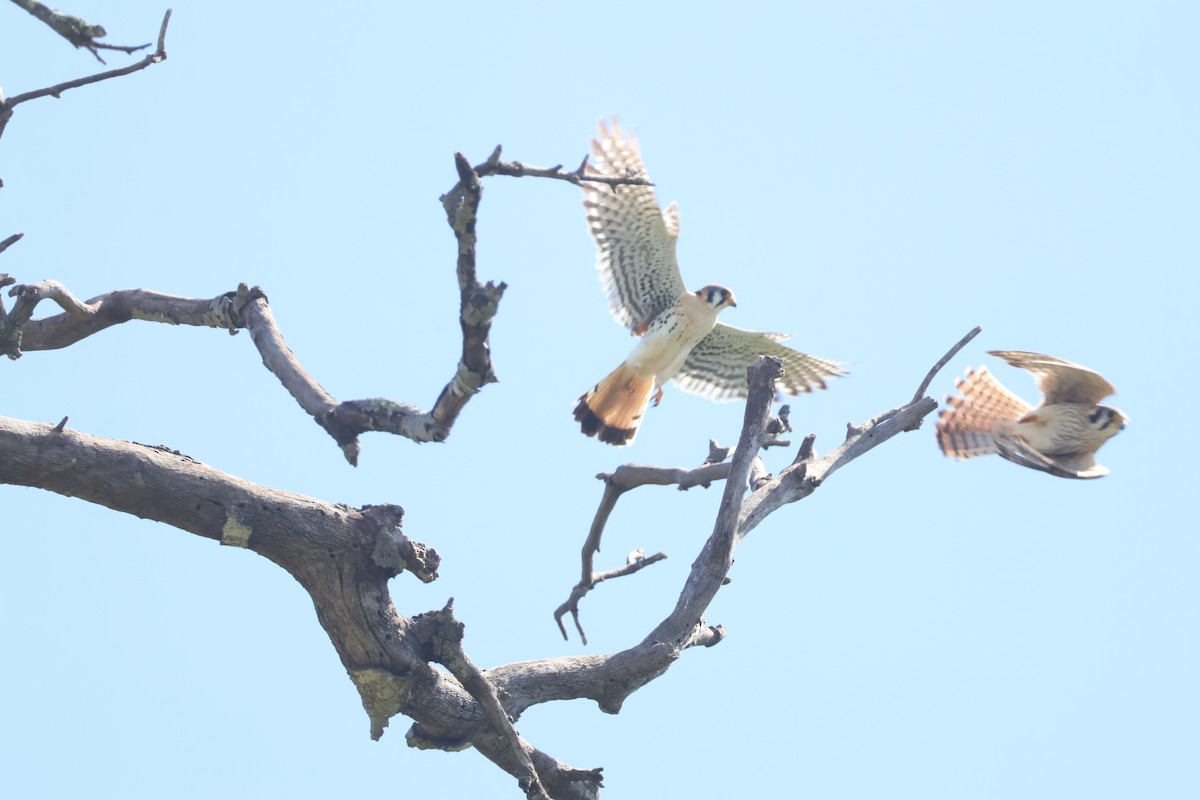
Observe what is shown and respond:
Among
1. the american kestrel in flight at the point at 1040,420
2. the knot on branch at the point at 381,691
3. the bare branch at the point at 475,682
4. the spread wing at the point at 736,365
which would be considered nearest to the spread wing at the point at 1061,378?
the american kestrel in flight at the point at 1040,420

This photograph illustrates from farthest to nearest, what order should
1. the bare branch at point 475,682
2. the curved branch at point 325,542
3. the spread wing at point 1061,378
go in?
the spread wing at point 1061,378 < the bare branch at point 475,682 < the curved branch at point 325,542

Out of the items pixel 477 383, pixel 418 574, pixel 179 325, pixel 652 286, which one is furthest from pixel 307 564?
pixel 652 286

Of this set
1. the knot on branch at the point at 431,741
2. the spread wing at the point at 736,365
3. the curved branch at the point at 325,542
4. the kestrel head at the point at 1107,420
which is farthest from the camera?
the spread wing at the point at 736,365

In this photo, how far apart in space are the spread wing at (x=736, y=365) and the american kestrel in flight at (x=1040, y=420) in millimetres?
912

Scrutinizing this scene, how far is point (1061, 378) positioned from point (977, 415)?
0.60 metres

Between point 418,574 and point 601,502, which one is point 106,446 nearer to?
point 418,574

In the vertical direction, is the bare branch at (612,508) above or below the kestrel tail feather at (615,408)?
below

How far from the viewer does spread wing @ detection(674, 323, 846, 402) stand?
→ 7.55 meters

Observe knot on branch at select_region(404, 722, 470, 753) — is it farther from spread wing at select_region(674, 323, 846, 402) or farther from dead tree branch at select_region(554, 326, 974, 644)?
spread wing at select_region(674, 323, 846, 402)

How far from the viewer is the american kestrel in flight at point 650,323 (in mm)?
7141

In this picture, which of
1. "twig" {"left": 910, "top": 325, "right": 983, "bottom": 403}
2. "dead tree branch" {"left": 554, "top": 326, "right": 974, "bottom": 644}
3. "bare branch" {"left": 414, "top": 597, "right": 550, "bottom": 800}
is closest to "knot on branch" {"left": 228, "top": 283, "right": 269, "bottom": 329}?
"bare branch" {"left": 414, "top": 597, "right": 550, "bottom": 800}

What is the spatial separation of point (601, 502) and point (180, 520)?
5.67 ft

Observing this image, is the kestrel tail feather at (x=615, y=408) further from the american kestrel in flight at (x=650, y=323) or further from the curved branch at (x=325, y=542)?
the curved branch at (x=325, y=542)

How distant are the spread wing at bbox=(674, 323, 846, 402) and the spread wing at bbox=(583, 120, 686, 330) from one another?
0.36 metres
